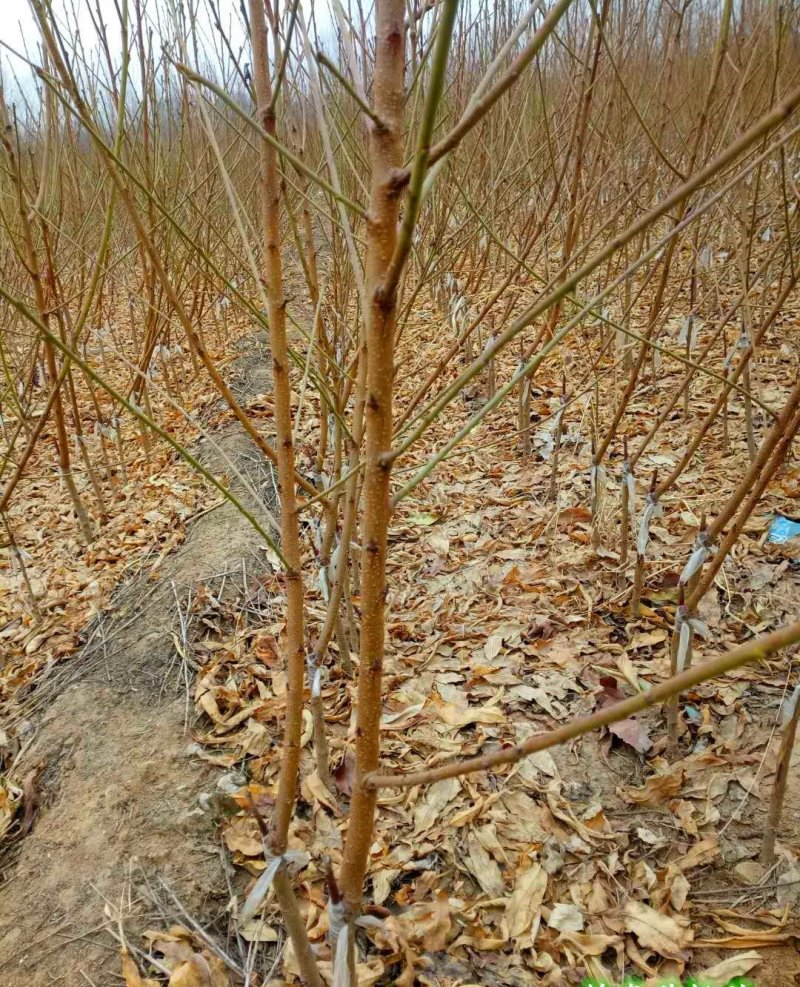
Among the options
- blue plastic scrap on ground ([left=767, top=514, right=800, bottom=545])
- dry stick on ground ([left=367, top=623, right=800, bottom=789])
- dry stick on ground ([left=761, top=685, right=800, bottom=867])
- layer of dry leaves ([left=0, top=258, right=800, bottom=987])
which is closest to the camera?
dry stick on ground ([left=367, top=623, right=800, bottom=789])

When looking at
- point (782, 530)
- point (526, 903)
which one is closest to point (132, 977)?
point (526, 903)

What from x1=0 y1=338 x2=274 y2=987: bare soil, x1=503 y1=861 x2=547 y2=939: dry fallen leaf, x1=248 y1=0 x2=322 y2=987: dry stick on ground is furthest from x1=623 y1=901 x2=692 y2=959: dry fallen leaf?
x1=0 y1=338 x2=274 y2=987: bare soil

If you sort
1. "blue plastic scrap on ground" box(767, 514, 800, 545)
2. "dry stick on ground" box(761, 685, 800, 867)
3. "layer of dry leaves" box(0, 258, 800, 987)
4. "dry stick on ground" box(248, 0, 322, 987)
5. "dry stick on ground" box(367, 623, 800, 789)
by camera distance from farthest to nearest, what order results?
1. "blue plastic scrap on ground" box(767, 514, 800, 545)
2. "layer of dry leaves" box(0, 258, 800, 987)
3. "dry stick on ground" box(761, 685, 800, 867)
4. "dry stick on ground" box(248, 0, 322, 987)
5. "dry stick on ground" box(367, 623, 800, 789)

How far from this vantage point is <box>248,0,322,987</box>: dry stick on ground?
2.72 feet

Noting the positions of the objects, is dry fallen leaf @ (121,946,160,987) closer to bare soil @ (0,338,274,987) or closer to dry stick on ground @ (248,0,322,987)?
bare soil @ (0,338,274,987)

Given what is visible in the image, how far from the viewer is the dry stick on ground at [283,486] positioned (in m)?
0.83

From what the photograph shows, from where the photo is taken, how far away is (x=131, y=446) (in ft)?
12.6

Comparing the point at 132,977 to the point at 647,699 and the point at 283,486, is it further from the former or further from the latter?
the point at 647,699

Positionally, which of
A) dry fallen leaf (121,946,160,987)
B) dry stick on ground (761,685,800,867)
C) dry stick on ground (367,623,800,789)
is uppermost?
dry stick on ground (367,623,800,789)

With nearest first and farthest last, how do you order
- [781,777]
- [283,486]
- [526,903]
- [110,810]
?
[283,486] → [781,777] → [526,903] → [110,810]

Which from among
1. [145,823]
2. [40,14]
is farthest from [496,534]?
[40,14]

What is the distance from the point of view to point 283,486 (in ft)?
3.13

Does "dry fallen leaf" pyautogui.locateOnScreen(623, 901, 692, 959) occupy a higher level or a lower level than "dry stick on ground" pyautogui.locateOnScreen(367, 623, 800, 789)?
lower

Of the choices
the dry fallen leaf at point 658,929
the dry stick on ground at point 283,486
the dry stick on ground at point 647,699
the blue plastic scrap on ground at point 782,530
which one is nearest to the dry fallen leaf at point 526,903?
the dry fallen leaf at point 658,929
